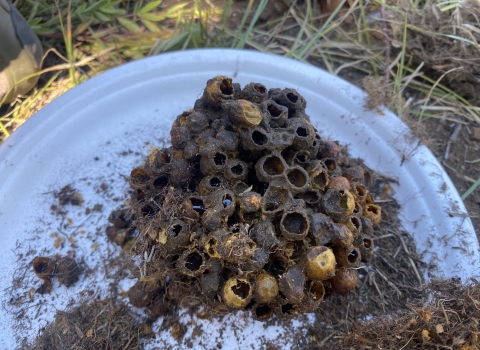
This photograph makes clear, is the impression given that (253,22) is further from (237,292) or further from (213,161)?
(237,292)

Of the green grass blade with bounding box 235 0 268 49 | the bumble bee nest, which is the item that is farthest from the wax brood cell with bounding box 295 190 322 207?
the green grass blade with bounding box 235 0 268 49

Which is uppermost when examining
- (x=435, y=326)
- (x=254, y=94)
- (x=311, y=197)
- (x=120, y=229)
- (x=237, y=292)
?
(x=254, y=94)

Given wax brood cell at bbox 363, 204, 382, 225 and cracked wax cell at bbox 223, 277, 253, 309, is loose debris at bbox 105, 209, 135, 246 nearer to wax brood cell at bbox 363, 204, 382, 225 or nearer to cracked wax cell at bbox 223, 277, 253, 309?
cracked wax cell at bbox 223, 277, 253, 309

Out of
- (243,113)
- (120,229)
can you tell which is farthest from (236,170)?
(120,229)

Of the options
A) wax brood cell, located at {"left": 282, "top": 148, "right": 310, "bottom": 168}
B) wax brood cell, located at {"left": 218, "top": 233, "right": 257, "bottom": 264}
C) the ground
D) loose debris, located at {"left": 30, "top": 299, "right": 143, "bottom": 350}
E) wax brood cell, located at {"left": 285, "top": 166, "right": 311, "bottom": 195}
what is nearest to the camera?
wax brood cell, located at {"left": 218, "top": 233, "right": 257, "bottom": 264}

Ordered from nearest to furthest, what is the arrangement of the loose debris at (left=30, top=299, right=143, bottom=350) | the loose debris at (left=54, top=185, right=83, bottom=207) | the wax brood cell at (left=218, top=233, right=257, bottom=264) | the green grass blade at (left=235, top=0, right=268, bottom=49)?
the wax brood cell at (left=218, top=233, right=257, bottom=264), the loose debris at (left=30, top=299, right=143, bottom=350), the loose debris at (left=54, top=185, right=83, bottom=207), the green grass blade at (left=235, top=0, right=268, bottom=49)

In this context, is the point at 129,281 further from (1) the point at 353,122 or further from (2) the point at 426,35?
(2) the point at 426,35

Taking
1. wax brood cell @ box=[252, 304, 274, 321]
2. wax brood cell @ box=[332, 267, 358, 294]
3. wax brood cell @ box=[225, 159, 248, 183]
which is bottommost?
wax brood cell @ box=[252, 304, 274, 321]
